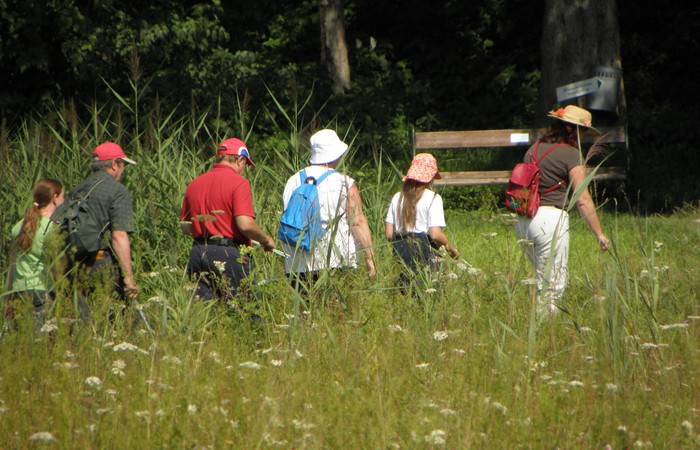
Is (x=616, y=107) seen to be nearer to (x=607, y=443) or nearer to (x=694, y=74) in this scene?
(x=694, y=74)

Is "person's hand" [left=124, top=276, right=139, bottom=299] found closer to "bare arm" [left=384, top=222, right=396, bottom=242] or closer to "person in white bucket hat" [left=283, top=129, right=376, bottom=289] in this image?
"person in white bucket hat" [left=283, top=129, right=376, bottom=289]

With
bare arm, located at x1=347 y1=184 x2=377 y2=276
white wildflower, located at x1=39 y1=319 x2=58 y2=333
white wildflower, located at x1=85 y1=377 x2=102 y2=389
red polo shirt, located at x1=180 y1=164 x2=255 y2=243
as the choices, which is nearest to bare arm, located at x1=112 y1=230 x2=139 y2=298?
red polo shirt, located at x1=180 y1=164 x2=255 y2=243

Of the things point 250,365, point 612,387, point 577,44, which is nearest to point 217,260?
point 250,365

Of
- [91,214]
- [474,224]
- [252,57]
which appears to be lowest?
[474,224]

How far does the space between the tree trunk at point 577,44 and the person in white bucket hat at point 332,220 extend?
32.0ft

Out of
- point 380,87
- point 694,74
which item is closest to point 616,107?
point 694,74

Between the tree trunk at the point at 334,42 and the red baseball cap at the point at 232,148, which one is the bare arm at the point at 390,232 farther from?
the tree trunk at the point at 334,42

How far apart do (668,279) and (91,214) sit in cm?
343

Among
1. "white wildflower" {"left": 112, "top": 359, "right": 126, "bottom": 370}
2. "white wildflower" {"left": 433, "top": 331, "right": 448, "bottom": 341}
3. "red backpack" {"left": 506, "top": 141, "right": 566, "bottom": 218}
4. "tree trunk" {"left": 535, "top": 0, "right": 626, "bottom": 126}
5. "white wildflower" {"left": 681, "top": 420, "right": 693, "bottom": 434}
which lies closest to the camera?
"white wildflower" {"left": 681, "top": 420, "right": 693, "bottom": 434}

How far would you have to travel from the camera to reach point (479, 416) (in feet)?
13.5

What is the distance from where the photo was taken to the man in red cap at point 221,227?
20.9 ft

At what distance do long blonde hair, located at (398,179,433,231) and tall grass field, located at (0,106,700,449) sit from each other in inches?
→ 11.2

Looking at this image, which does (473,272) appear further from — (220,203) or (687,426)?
(687,426)

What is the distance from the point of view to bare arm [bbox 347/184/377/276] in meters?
6.24
